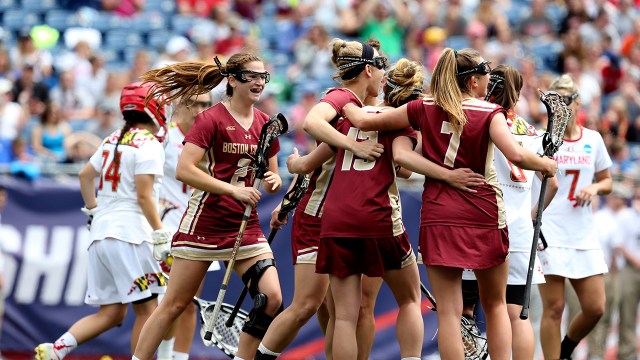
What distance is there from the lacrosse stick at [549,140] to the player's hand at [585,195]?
1.40 metres

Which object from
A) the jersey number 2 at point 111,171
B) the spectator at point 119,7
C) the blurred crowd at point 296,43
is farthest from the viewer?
the spectator at point 119,7

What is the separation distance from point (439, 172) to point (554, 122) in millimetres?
1205

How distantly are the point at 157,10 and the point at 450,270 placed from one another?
11.9 meters

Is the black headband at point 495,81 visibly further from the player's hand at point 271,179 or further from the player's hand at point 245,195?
the player's hand at point 245,195

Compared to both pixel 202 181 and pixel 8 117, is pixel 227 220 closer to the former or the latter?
pixel 202 181

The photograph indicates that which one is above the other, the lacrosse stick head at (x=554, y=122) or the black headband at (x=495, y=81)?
the black headband at (x=495, y=81)

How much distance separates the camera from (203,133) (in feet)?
26.4

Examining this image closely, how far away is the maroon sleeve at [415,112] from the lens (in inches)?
297

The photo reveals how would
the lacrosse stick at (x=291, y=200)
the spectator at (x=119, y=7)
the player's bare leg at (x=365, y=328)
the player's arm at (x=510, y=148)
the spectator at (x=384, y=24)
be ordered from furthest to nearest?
the spectator at (x=119, y=7) → the spectator at (x=384, y=24) → the lacrosse stick at (x=291, y=200) → the player's bare leg at (x=365, y=328) → the player's arm at (x=510, y=148)

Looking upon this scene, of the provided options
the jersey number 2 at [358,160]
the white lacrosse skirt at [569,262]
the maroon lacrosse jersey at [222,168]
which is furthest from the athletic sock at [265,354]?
the white lacrosse skirt at [569,262]

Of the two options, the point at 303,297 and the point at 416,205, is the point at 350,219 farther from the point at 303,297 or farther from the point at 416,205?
the point at 416,205

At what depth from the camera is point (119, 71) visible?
16.3 metres

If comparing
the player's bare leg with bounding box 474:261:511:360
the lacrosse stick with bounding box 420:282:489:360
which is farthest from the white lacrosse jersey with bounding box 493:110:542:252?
the player's bare leg with bounding box 474:261:511:360

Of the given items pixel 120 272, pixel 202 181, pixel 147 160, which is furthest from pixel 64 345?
pixel 202 181
